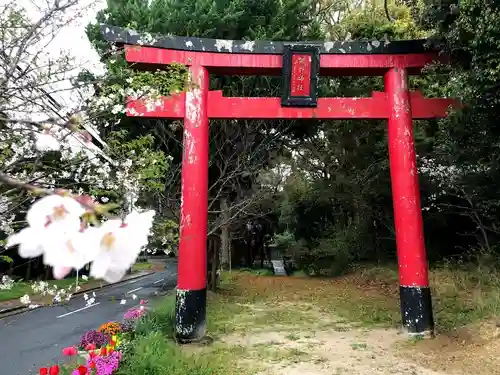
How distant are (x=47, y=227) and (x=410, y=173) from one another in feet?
20.2

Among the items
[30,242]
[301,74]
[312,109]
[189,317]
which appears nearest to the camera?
[30,242]

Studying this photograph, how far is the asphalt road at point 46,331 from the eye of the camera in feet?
20.8

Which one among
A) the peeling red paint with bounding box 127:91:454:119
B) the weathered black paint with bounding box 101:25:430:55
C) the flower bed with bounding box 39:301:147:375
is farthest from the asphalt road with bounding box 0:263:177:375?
the weathered black paint with bounding box 101:25:430:55

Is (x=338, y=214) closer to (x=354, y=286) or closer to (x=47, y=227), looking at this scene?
(x=354, y=286)

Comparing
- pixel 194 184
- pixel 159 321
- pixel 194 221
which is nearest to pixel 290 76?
pixel 194 184

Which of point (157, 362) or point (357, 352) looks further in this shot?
point (357, 352)

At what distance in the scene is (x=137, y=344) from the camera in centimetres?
469

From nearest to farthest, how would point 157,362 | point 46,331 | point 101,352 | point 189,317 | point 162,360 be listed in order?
point 157,362, point 162,360, point 101,352, point 189,317, point 46,331

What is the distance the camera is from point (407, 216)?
246 inches

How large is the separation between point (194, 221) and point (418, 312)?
3501mm

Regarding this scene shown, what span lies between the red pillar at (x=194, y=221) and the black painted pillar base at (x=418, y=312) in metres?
2.99

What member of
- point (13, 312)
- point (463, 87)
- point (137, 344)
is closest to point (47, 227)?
point (137, 344)

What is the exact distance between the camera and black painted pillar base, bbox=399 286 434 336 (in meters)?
5.96

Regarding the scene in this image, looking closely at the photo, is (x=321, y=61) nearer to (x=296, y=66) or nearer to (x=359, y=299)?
(x=296, y=66)
